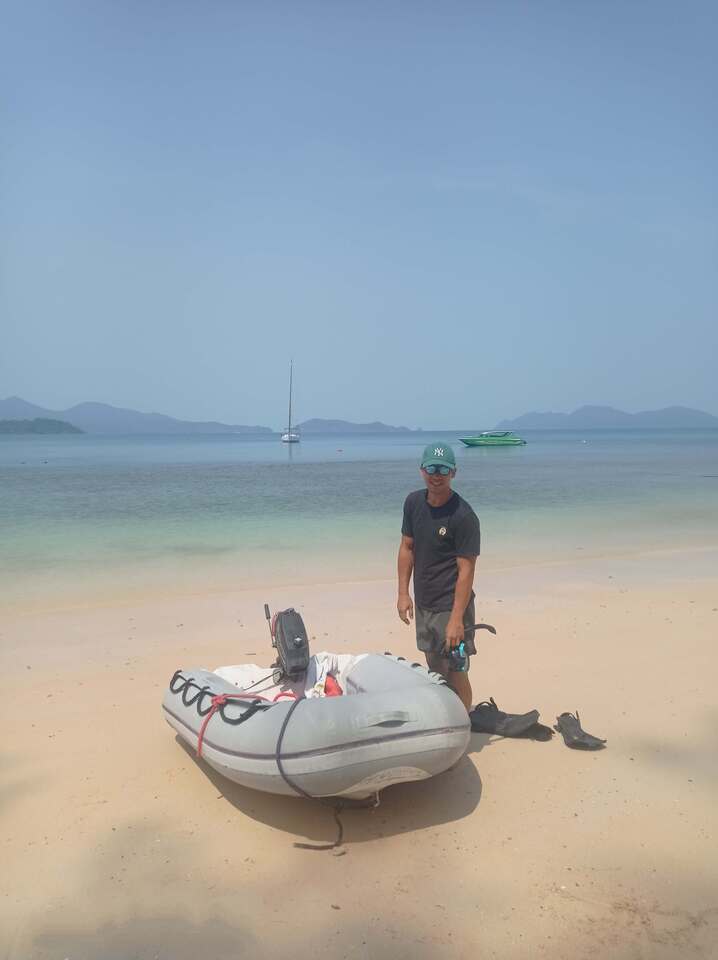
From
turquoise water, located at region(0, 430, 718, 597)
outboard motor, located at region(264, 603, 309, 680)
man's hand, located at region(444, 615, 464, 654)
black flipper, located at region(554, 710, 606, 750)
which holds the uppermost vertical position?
man's hand, located at region(444, 615, 464, 654)

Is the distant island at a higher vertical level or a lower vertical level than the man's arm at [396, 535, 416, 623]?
higher

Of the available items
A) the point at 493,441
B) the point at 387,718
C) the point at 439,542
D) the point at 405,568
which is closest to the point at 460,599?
the point at 439,542

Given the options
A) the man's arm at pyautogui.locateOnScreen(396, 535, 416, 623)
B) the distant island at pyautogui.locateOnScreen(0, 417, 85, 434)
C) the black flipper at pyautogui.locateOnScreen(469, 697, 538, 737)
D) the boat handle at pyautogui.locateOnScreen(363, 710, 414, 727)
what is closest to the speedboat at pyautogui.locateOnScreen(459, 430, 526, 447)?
the black flipper at pyautogui.locateOnScreen(469, 697, 538, 737)

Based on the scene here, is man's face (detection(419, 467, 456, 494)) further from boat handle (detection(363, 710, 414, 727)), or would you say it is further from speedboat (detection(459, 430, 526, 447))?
speedboat (detection(459, 430, 526, 447))

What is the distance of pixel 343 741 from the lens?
11.3 feet

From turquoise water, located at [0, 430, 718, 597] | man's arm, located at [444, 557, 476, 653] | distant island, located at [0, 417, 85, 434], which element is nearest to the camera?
man's arm, located at [444, 557, 476, 653]

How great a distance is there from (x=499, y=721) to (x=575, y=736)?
0.49 meters

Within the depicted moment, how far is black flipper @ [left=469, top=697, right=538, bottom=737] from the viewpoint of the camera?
4.77 m

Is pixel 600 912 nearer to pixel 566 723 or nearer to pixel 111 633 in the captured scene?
pixel 566 723

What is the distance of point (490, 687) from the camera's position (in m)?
5.77

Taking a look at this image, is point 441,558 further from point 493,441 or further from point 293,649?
point 493,441

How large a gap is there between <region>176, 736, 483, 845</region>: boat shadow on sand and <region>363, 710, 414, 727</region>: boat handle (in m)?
0.63

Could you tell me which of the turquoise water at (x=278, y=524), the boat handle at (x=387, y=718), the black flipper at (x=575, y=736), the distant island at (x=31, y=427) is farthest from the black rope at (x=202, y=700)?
the distant island at (x=31, y=427)

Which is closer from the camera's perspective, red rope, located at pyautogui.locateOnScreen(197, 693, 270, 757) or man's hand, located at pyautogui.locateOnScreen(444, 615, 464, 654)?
red rope, located at pyautogui.locateOnScreen(197, 693, 270, 757)
